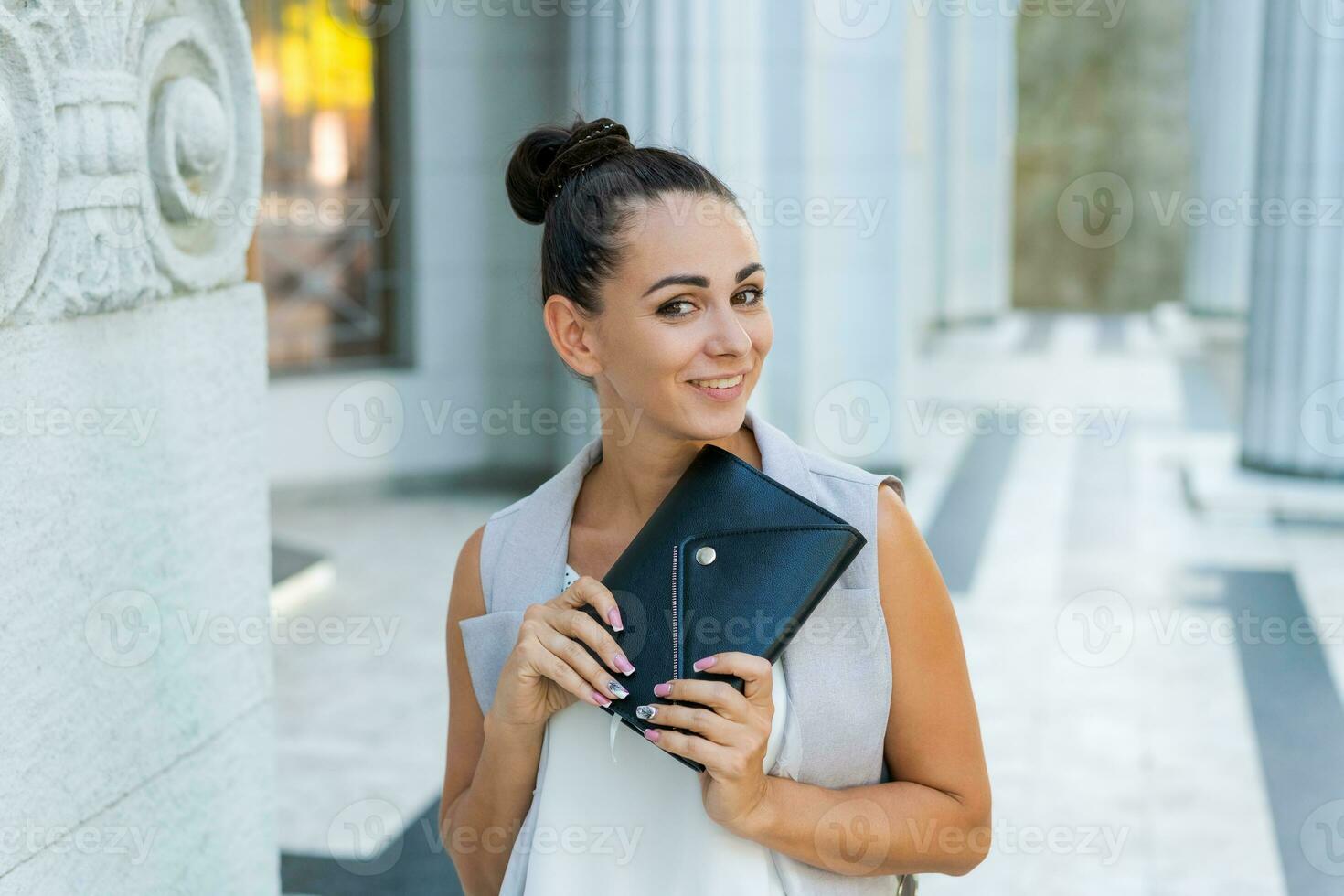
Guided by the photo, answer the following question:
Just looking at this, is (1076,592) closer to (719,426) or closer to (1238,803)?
(1238,803)

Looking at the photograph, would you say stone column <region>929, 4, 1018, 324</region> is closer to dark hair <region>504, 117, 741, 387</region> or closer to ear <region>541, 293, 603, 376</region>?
dark hair <region>504, 117, 741, 387</region>

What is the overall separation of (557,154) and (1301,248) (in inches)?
298

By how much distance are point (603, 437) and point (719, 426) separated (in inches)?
12.5

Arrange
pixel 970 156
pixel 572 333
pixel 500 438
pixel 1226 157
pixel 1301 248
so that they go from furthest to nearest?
pixel 970 156 → pixel 1226 157 → pixel 500 438 → pixel 1301 248 → pixel 572 333

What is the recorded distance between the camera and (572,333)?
1917 mm

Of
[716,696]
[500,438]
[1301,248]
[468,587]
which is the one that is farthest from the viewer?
[500,438]

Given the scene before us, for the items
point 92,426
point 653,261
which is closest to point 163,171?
point 92,426

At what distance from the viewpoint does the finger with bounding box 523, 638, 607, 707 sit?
65.2 inches

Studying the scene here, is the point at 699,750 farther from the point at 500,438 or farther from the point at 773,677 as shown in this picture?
the point at 500,438

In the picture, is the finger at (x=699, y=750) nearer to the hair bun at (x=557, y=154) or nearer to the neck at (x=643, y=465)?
the neck at (x=643, y=465)

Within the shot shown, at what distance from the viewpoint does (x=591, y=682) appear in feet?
5.47

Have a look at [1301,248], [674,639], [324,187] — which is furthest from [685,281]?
[324,187]

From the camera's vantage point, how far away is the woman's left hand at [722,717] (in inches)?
63.0

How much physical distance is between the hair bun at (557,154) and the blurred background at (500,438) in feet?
0.23
